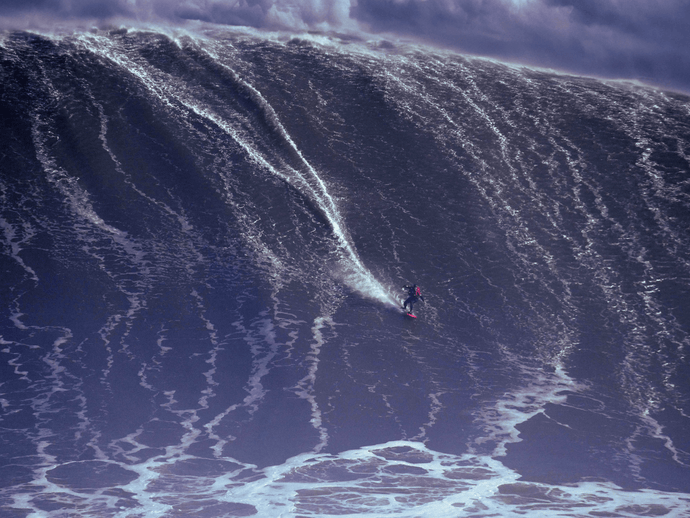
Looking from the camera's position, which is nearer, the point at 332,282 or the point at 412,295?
the point at 412,295

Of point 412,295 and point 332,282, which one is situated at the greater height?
point 332,282

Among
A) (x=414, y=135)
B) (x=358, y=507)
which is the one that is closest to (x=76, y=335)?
(x=358, y=507)

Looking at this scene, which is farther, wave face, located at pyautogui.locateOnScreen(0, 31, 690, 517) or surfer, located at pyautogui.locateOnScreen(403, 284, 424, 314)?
surfer, located at pyautogui.locateOnScreen(403, 284, 424, 314)

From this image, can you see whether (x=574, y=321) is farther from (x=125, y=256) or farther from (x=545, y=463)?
(x=125, y=256)

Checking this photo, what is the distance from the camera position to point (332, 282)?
31078 mm

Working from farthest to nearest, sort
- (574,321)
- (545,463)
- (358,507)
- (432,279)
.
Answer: (432,279) < (574,321) < (545,463) < (358,507)

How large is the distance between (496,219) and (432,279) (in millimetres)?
7161

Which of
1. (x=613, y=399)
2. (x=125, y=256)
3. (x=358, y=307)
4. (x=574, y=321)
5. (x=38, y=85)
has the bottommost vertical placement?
(x=613, y=399)

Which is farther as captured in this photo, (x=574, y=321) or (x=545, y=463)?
(x=574, y=321)

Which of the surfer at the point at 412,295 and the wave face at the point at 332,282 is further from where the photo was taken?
the surfer at the point at 412,295

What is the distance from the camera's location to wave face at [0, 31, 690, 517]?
19.3m

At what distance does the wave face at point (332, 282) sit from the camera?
1928 cm

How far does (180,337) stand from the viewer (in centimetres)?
2666

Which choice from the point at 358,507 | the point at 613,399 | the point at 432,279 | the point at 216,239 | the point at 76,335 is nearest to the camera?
the point at 358,507
